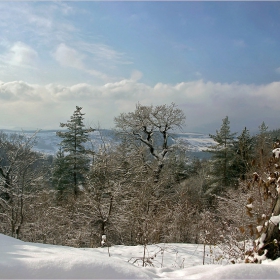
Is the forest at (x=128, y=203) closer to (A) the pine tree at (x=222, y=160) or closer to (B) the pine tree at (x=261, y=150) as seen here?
(B) the pine tree at (x=261, y=150)

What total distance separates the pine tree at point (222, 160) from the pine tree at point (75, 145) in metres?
12.8

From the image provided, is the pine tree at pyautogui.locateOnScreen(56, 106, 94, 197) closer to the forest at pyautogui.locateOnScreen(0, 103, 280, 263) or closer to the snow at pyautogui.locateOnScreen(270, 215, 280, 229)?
the forest at pyautogui.locateOnScreen(0, 103, 280, 263)

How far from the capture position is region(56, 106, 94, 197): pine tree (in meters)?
20.8

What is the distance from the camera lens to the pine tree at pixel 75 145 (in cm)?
2081

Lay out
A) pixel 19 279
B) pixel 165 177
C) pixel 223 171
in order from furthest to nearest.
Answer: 1. pixel 223 171
2. pixel 165 177
3. pixel 19 279

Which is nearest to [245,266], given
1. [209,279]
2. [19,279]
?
[209,279]

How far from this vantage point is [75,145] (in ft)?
69.7

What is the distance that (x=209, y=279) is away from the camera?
1886 mm

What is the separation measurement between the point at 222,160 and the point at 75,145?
14376mm

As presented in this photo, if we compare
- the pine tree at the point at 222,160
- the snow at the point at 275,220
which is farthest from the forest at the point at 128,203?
the pine tree at the point at 222,160

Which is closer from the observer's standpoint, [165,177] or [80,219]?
[80,219]

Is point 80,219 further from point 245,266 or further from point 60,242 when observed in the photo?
point 245,266

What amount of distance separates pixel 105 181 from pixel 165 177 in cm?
731

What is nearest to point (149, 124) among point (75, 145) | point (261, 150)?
point (75, 145)
